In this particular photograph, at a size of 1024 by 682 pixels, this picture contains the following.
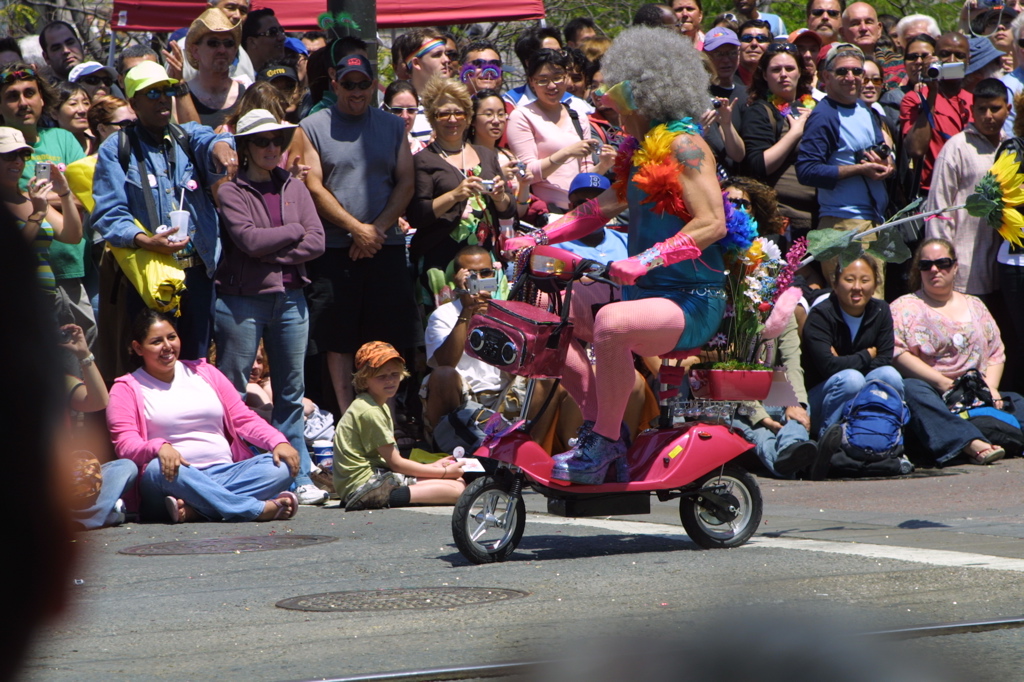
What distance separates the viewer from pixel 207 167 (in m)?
7.99

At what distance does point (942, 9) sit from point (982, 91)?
29.1ft

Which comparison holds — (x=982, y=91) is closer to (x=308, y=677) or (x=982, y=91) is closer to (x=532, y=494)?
A: (x=532, y=494)

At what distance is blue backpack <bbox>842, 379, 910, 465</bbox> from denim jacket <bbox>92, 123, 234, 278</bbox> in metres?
4.40

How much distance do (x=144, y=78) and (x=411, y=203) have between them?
6.75ft

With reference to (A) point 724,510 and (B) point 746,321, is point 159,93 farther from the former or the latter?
(A) point 724,510

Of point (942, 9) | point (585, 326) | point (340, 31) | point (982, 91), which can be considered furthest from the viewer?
point (942, 9)

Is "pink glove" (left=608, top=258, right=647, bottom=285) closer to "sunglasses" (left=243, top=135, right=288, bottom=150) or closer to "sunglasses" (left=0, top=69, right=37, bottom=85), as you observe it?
"sunglasses" (left=243, top=135, right=288, bottom=150)

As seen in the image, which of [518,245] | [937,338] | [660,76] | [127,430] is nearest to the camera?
[660,76]

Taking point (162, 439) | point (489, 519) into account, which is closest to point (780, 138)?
point (162, 439)

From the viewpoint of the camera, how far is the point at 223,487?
7285mm

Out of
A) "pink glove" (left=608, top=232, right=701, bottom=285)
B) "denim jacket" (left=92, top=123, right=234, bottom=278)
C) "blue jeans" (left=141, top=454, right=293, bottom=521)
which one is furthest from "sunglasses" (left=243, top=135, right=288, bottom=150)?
"pink glove" (left=608, top=232, right=701, bottom=285)

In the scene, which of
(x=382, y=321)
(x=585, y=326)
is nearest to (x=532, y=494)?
(x=382, y=321)

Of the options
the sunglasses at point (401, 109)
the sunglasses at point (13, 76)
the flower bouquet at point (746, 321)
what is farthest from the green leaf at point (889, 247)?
the sunglasses at point (13, 76)

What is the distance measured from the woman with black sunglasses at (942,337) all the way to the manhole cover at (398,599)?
5344 mm
